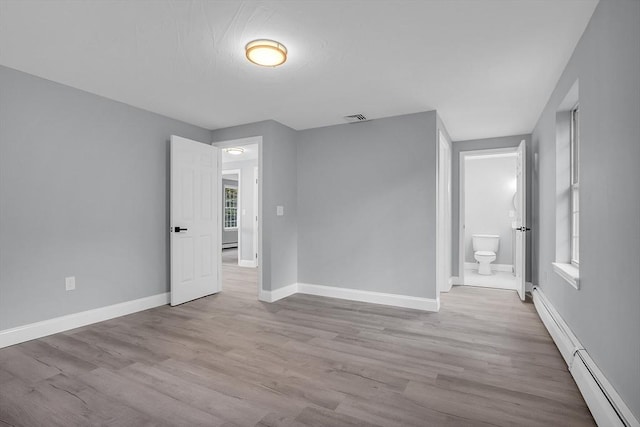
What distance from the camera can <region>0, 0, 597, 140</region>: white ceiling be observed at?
2146 millimetres

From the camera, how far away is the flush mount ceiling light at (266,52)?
252cm

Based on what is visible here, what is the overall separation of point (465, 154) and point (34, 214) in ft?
18.8

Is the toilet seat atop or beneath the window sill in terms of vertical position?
beneath

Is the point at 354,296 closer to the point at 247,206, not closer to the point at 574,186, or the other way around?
the point at 574,186

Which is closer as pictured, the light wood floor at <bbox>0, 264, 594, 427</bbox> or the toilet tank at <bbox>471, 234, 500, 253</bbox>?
the light wood floor at <bbox>0, 264, 594, 427</bbox>

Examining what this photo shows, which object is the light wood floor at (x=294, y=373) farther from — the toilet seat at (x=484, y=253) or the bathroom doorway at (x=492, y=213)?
the bathroom doorway at (x=492, y=213)

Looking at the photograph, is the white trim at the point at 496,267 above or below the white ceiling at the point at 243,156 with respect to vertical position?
below

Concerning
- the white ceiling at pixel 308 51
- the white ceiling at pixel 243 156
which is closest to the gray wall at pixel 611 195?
the white ceiling at pixel 308 51

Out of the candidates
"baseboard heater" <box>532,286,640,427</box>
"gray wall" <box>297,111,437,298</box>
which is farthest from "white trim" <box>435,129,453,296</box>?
"baseboard heater" <box>532,286,640,427</box>

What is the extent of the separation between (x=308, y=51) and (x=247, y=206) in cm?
554

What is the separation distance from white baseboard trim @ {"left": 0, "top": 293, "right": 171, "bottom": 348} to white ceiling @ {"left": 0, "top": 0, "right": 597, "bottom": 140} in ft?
7.54

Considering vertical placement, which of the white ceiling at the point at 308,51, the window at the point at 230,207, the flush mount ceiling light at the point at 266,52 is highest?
the white ceiling at the point at 308,51

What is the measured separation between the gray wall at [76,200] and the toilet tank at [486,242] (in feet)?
19.5

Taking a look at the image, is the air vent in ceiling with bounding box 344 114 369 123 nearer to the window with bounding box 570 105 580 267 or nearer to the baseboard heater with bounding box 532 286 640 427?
the window with bounding box 570 105 580 267
